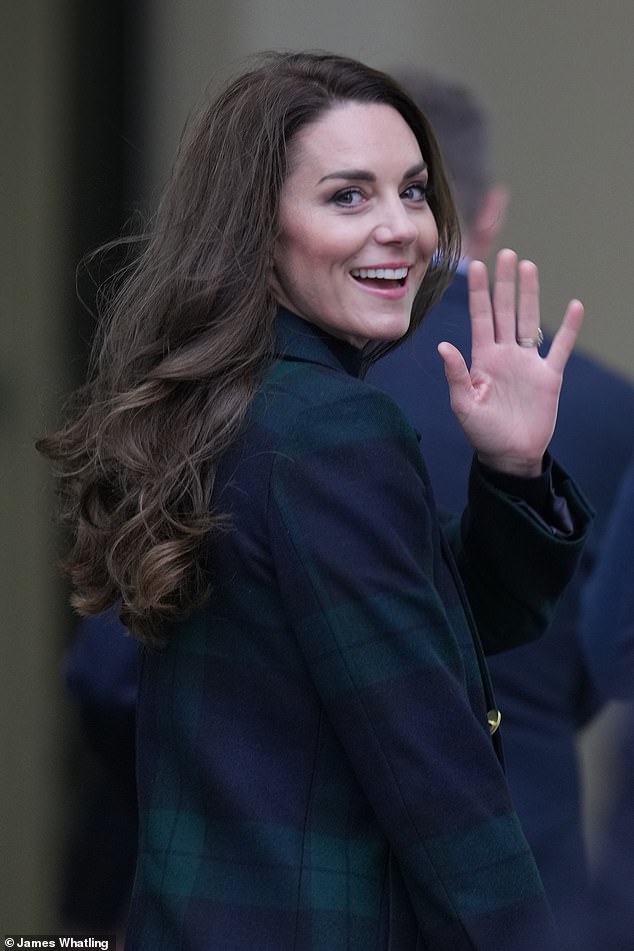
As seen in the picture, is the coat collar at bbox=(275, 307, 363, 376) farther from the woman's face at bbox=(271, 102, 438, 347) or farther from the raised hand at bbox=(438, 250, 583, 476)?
the raised hand at bbox=(438, 250, 583, 476)

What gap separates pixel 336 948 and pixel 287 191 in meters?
0.81

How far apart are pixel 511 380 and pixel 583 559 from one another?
0.70m

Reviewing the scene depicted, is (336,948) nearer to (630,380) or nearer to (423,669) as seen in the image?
(423,669)

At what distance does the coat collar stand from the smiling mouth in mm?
77

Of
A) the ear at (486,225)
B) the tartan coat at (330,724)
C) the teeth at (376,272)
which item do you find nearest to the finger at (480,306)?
the teeth at (376,272)

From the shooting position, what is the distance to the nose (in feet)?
5.69

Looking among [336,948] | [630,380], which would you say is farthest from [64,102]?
[336,948]

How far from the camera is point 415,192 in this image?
72.4 inches

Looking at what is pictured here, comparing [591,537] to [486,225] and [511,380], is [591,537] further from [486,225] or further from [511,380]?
[511,380]

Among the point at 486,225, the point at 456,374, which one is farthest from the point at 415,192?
the point at 486,225

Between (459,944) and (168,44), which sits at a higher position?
(168,44)

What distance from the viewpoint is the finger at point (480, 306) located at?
182 centimetres

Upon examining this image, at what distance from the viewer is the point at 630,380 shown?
2561 millimetres

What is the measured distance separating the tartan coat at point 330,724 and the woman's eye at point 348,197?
17 cm
